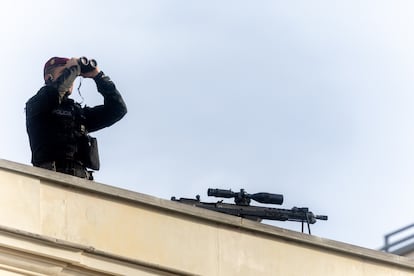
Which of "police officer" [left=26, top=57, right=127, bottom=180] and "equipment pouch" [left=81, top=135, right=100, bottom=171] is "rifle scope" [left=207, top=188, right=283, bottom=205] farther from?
"equipment pouch" [left=81, top=135, right=100, bottom=171]

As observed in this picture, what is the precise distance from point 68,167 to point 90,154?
0.36 metres

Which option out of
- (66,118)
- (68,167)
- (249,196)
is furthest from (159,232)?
(249,196)

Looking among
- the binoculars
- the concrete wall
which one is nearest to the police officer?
the binoculars

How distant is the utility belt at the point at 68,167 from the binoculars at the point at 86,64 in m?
1.20

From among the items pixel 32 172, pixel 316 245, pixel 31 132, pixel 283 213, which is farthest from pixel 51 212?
pixel 283 213

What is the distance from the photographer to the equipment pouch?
19.1 meters

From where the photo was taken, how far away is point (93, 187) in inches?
701

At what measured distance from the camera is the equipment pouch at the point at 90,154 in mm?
19078

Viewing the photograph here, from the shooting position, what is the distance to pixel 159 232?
715 inches

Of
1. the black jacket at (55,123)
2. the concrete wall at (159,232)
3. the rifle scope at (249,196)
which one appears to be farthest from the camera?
the rifle scope at (249,196)

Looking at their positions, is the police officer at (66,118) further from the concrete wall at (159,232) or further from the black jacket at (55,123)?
the concrete wall at (159,232)

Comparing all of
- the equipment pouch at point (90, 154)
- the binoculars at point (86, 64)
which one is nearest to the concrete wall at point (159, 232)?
the equipment pouch at point (90, 154)

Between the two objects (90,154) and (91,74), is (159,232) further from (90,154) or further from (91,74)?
(91,74)

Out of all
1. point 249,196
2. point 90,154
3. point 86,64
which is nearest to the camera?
point 90,154
